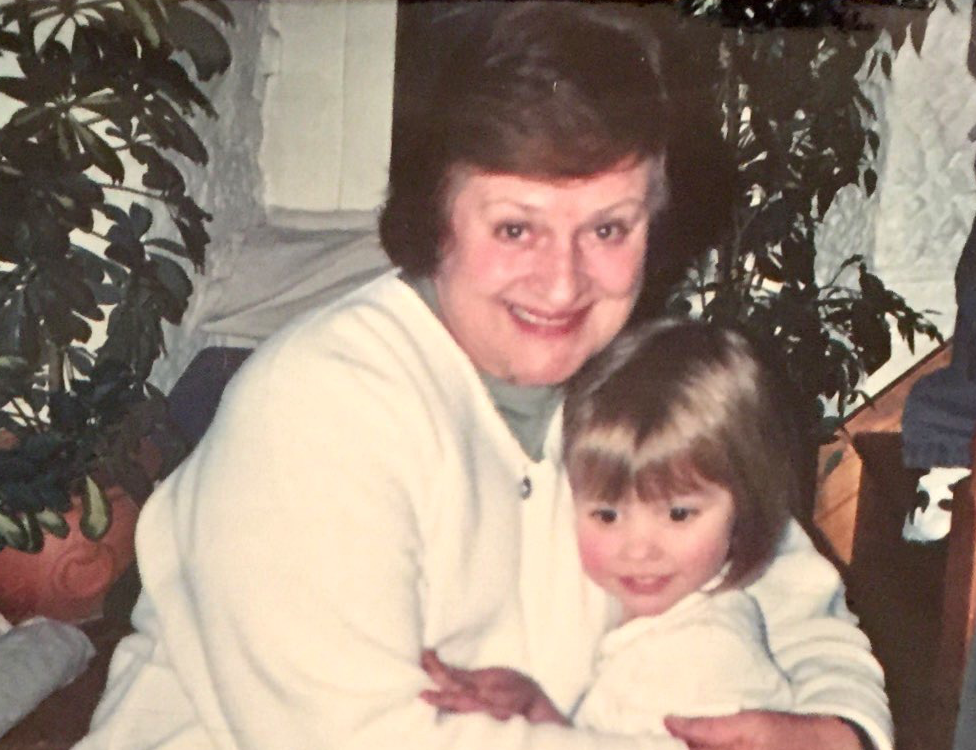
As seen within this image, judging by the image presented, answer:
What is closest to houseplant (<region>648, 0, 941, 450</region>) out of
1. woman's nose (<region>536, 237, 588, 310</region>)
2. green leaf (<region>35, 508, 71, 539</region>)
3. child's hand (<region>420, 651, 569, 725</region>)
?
woman's nose (<region>536, 237, 588, 310</region>)

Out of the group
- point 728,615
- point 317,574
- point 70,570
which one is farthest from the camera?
point 70,570

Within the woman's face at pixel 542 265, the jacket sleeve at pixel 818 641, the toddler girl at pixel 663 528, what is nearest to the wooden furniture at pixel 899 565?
the jacket sleeve at pixel 818 641

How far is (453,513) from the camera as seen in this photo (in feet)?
2.69

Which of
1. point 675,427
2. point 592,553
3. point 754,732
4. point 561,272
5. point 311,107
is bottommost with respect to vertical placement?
point 754,732

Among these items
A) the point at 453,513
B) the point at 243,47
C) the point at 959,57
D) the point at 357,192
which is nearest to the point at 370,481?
the point at 453,513

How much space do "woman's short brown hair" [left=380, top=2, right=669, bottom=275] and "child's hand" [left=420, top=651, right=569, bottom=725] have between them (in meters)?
0.31

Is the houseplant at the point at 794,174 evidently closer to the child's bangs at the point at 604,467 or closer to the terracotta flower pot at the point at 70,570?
the child's bangs at the point at 604,467

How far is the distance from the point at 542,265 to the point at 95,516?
0.46 metres

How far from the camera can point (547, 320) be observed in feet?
2.75

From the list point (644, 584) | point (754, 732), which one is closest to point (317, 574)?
point (644, 584)

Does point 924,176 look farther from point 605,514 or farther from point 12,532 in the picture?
point 12,532

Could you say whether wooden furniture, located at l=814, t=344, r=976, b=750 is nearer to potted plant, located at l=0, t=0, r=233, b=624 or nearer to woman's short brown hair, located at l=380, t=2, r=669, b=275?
woman's short brown hair, located at l=380, t=2, r=669, b=275

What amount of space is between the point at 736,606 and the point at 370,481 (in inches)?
12.9

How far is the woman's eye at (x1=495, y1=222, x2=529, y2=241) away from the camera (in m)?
0.81
